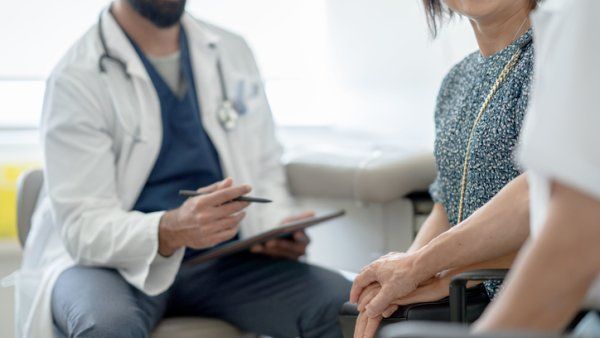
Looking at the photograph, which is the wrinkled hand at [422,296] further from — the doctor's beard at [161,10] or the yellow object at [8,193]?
the yellow object at [8,193]

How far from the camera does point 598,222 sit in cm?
80

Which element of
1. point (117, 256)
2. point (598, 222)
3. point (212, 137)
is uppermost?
point (598, 222)

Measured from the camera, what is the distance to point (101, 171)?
1.92 metres

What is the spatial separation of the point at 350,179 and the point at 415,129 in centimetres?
50

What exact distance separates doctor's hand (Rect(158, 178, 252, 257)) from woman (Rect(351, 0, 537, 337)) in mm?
425

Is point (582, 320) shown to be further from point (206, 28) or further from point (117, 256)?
point (206, 28)

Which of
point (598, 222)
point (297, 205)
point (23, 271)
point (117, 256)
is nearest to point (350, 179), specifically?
point (297, 205)

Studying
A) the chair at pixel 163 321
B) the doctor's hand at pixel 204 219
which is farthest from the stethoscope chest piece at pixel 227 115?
the chair at pixel 163 321

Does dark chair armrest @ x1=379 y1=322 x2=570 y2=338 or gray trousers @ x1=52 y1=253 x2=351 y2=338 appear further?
gray trousers @ x1=52 y1=253 x2=351 y2=338

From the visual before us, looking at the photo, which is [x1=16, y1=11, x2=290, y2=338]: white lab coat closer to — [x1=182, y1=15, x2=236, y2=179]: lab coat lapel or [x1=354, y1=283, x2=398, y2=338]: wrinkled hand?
[x1=182, y1=15, x2=236, y2=179]: lab coat lapel

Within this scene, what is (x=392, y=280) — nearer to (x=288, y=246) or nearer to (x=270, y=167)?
(x=288, y=246)

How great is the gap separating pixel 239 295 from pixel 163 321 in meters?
0.18

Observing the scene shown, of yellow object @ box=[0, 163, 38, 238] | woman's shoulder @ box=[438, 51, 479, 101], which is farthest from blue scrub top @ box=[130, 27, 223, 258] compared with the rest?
yellow object @ box=[0, 163, 38, 238]

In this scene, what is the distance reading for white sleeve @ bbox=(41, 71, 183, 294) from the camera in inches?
72.0
